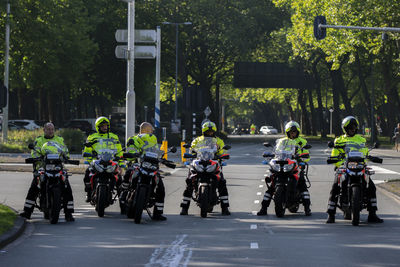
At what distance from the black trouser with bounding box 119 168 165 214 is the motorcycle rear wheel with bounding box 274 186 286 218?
1.73 meters

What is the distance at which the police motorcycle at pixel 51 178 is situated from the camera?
39.4 ft

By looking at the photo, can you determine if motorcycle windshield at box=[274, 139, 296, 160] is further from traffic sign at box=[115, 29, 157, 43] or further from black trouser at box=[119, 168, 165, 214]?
traffic sign at box=[115, 29, 157, 43]

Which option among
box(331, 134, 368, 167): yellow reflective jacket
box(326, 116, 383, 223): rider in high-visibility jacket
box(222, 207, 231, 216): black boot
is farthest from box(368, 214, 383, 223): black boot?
box(222, 207, 231, 216): black boot

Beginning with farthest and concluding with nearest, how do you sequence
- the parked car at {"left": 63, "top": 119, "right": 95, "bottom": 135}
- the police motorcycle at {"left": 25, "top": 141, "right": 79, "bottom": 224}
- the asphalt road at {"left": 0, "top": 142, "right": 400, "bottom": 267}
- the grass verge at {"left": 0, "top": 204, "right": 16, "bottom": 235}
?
the parked car at {"left": 63, "top": 119, "right": 95, "bottom": 135} → the police motorcycle at {"left": 25, "top": 141, "right": 79, "bottom": 224} → the grass verge at {"left": 0, "top": 204, "right": 16, "bottom": 235} → the asphalt road at {"left": 0, "top": 142, "right": 400, "bottom": 267}

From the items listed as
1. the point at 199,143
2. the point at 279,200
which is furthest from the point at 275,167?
the point at 199,143

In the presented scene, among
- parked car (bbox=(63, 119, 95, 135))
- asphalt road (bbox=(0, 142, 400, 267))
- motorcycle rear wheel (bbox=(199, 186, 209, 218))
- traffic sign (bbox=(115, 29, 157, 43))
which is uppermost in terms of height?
traffic sign (bbox=(115, 29, 157, 43))

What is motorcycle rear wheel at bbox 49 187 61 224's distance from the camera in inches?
469

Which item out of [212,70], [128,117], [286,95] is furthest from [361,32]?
[286,95]

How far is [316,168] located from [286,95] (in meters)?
49.3

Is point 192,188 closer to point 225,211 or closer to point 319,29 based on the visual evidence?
point 225,211

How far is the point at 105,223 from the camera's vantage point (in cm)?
1230

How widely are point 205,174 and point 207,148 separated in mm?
441

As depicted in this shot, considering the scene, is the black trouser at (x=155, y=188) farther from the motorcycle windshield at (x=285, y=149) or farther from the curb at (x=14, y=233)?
the motorcycle windshield at (x=285, y=149)

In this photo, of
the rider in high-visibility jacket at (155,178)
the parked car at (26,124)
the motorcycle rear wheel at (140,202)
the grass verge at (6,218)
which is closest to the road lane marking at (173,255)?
the motorcycle rear wheel at (140,202)
